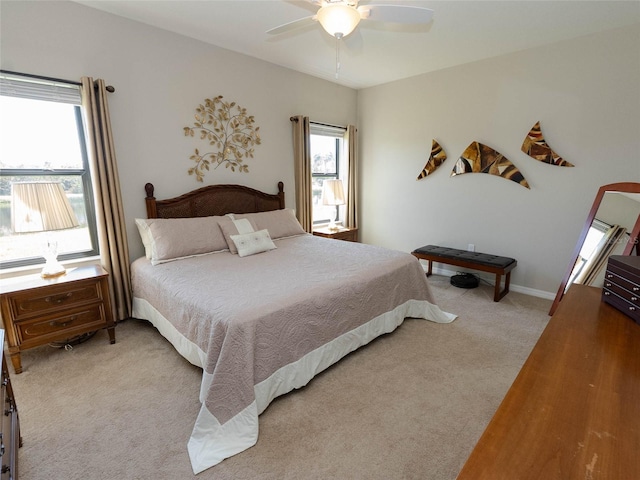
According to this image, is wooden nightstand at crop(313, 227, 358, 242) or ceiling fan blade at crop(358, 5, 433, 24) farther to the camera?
wooden nightstand at crop(313, 227, 358, 242)

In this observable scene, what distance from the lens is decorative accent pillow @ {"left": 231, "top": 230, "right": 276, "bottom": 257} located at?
3.06m

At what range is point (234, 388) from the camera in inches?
67.4

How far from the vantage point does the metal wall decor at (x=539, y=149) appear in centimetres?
339

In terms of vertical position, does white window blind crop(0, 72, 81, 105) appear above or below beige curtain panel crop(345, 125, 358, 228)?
above

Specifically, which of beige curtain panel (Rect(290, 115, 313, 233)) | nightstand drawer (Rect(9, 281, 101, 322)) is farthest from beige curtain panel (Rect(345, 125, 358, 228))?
nightstand drawer (Rect(9, 281, 101, 322))

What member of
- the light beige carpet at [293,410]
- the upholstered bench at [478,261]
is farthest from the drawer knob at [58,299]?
the upholstered bench at [478,261]

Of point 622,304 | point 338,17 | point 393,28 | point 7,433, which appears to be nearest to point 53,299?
point 7,433

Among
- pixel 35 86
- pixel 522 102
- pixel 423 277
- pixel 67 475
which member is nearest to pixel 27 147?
pixel 35 86

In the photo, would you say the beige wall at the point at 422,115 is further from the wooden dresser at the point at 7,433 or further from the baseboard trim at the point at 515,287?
the wooden dresser at the point at 7,433

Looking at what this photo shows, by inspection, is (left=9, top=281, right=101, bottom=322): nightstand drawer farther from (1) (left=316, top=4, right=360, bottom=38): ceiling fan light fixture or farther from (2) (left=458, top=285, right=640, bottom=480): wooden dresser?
(2) (left=458, top=285, right=640, bottom=480): wooden dresser

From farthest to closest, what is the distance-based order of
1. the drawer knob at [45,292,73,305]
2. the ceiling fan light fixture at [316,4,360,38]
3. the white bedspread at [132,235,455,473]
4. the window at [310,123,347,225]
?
the window at [310,123,347,225]
the drawer knob at [45,292,73,305]
the ceiling fan light fixture at [316,4,360,38]
the white bedspread at [132,235,455,473]

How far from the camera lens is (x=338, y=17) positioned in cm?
189

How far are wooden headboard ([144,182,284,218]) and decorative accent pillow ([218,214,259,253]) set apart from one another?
0.29 m

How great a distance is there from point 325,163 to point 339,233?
1191 mm
